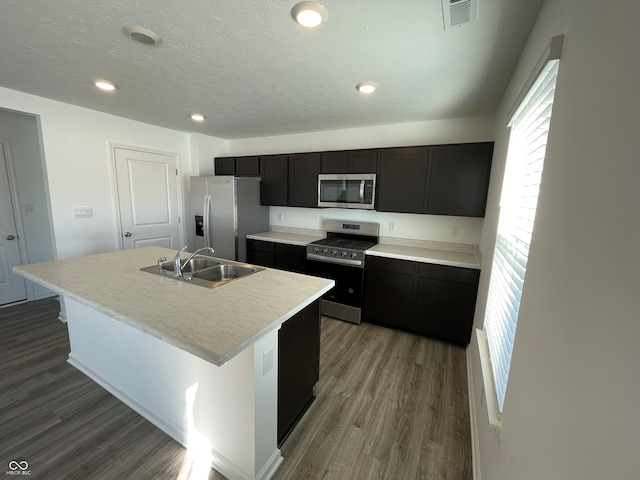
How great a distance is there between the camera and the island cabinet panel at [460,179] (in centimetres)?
257

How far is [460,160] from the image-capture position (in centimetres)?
264

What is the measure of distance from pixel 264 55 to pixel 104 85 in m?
1.56

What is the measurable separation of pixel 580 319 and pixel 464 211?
2.38 m

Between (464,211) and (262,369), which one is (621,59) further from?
(464,211)

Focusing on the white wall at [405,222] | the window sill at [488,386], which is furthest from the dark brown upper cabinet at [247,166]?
the window sill at [488,386]

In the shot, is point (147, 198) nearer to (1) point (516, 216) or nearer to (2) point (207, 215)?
(2) point (207, 215)

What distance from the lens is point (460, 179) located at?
8.75ft

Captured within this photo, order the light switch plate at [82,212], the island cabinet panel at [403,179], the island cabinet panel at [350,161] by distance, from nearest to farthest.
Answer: the island cabinet panel at [403,179]
the light switch plate at [82,212]
the island cabinet panel at [350,161]

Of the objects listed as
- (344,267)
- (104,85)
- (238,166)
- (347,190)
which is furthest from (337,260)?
(104,85)

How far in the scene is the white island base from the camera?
4.25ft

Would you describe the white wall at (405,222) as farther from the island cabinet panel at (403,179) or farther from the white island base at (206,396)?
the white island base at (206,396)

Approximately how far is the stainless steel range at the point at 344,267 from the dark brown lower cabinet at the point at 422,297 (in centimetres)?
11

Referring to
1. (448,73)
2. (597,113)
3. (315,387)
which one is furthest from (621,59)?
(315,387)

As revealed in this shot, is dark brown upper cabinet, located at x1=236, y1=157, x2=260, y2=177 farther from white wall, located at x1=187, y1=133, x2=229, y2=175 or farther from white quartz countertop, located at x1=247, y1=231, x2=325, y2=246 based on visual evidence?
white quartz countertop, located at x1=247, y1=231, x2=325, y2=246
